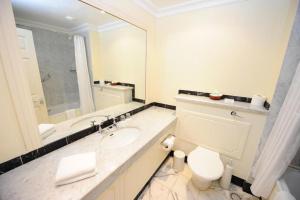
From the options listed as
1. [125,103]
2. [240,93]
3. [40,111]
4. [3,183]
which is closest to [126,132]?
[125,103]

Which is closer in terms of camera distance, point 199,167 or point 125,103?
point 199,167

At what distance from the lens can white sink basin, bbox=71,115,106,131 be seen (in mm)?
1300

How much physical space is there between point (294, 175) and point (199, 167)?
2.81 feet

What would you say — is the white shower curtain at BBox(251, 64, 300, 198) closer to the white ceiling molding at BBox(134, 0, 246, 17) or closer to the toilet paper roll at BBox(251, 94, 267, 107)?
the toilet paper roll at BBox(251, 94, 267, 107)

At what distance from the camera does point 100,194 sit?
854 millimetres

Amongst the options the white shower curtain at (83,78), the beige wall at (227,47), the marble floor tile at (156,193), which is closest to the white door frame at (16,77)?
the white shower curtain at (83,78)

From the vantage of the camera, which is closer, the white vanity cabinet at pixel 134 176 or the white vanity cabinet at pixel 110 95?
the white vanity cabinet at pixel 134 176

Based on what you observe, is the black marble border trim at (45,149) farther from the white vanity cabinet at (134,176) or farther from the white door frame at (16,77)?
the white vanity cabinet at (134,176)

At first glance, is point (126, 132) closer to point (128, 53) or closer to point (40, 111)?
point (40, 111)

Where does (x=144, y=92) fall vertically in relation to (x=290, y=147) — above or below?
above

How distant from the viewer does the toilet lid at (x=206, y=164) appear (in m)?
1.35

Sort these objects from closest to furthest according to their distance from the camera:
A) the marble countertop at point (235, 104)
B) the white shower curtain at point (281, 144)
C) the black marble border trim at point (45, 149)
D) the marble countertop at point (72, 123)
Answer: the black marble border trim at point (45, 149) → the white shower curtain at point (281, 144) → the marble countertop at point (72, 123) → the marble countertop at point (235, 104)

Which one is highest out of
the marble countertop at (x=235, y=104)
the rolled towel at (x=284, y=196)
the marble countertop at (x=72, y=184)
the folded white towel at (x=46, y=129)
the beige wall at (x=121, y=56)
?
the beige wall at (x=121, y=56)

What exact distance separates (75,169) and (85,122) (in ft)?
2.12
